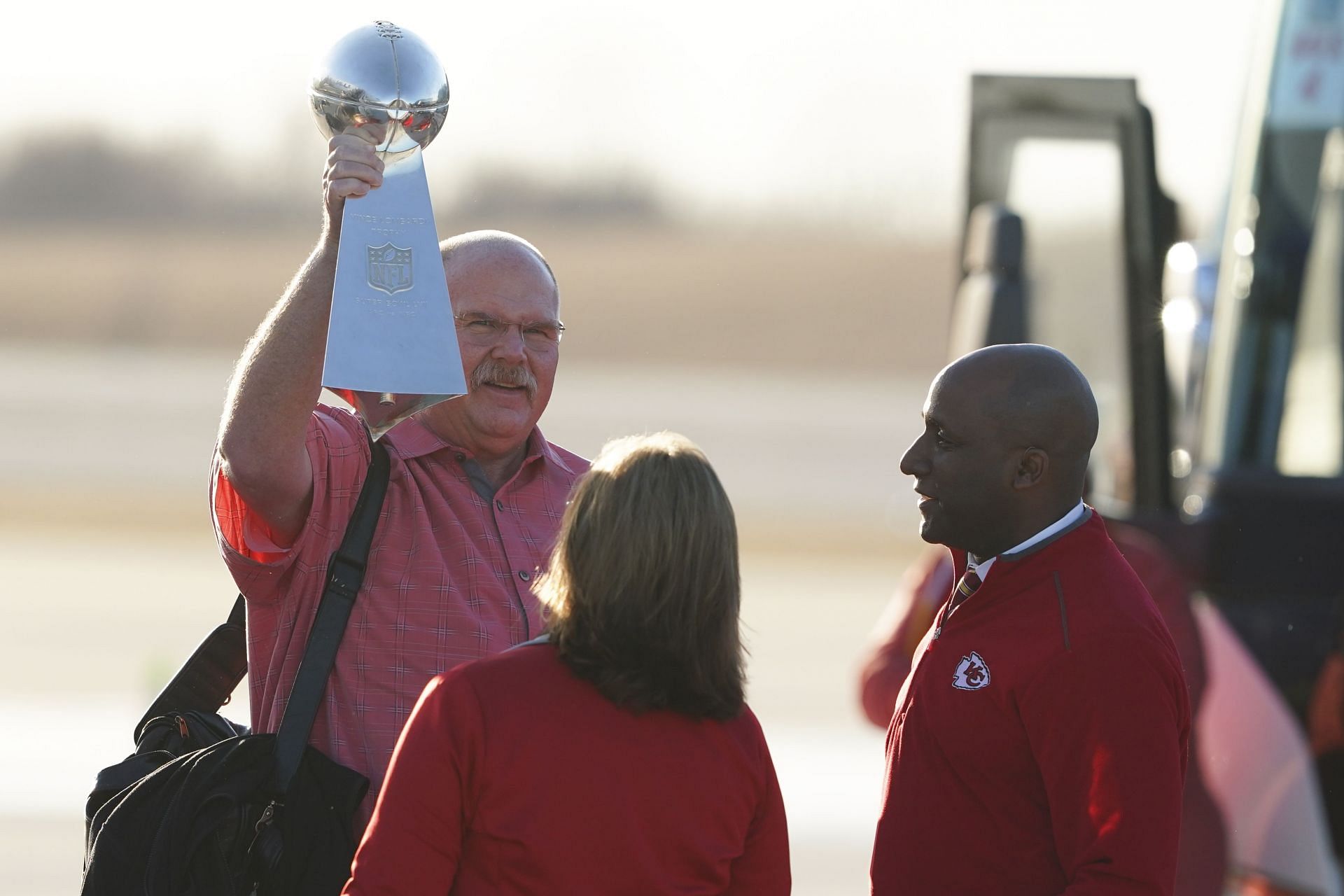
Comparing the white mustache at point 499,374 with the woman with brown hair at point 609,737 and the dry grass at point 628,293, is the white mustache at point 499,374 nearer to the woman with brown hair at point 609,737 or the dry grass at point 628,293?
the woman with brown hair at point 609,737

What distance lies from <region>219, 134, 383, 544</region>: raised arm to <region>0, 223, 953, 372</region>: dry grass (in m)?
43.4

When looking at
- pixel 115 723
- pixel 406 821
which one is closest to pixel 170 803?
pixel 406 821

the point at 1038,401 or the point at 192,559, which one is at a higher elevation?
the point at 1038,401

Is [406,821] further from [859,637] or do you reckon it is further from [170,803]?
[859,637]

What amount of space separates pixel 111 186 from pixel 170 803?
68520 mm

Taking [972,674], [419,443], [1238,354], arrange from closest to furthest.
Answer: [972,674] → [419,443] → [1238,354]

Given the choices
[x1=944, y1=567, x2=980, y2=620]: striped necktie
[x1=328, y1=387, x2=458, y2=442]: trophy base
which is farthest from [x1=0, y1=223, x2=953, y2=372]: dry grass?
[x1=944, y1=567, x2=980, y2=620]: striped necktie

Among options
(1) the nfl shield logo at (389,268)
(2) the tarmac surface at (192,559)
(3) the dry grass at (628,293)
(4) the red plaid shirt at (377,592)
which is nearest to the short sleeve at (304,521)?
(4) the red plaid shirt at (377,592)

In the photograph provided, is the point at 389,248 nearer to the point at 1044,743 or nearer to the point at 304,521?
the point at 304,521

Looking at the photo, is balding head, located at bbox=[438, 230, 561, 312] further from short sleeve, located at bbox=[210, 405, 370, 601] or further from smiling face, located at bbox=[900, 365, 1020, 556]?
smiling face, located at bbox=[900, 365, 1020, 556]

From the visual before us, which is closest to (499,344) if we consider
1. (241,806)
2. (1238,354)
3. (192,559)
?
(241,806)

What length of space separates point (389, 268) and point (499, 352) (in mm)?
591

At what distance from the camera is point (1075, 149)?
18.5 ft

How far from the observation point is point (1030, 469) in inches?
97.0
